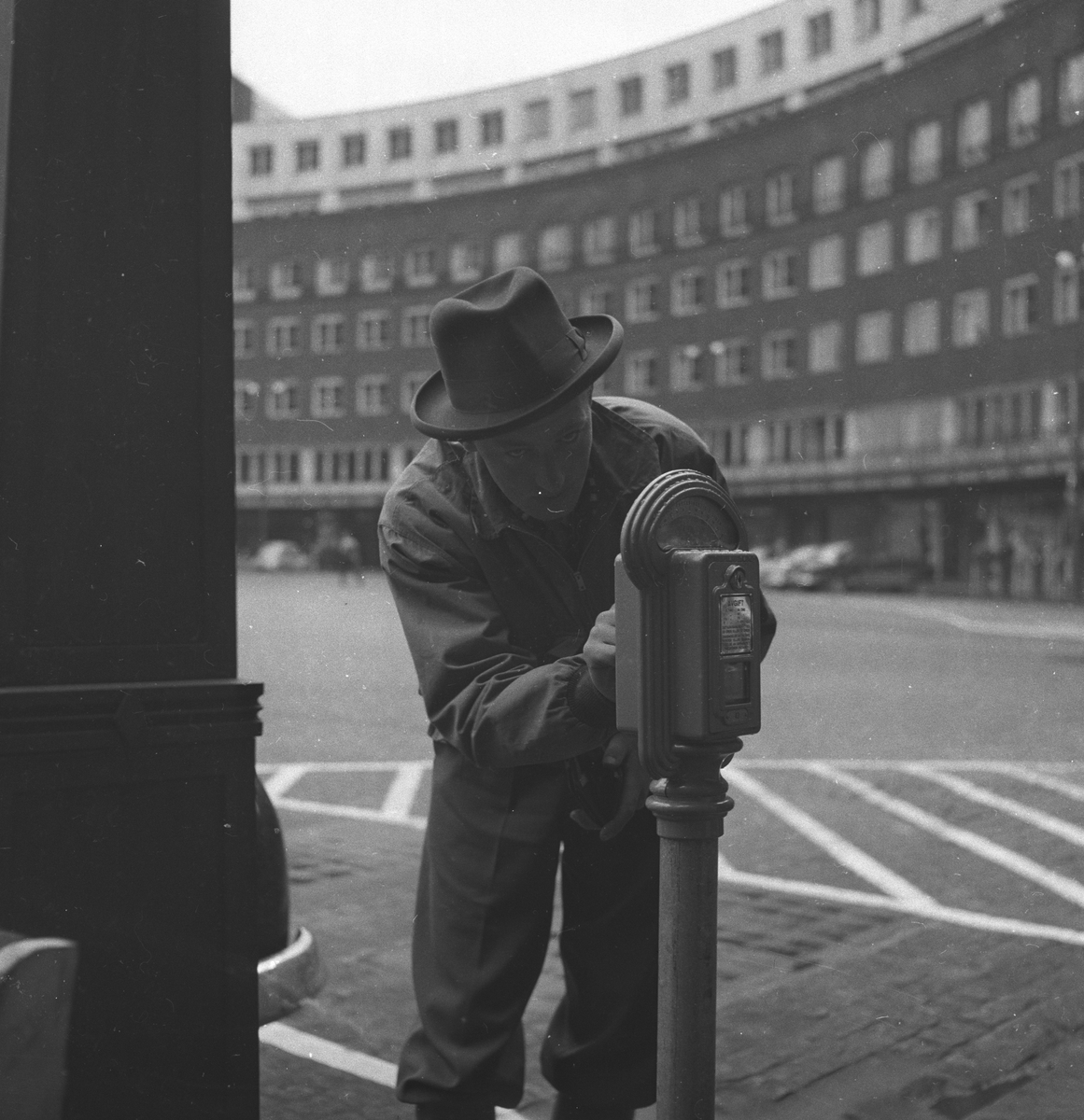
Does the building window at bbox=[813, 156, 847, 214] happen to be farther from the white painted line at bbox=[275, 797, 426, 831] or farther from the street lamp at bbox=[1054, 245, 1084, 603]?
the street lamp at bbox=[1054, 245, 1084, 603]

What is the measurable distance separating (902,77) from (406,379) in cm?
161

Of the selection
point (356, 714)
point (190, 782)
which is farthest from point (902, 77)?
point (356, 714)

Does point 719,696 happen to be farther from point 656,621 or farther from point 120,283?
point 120,283

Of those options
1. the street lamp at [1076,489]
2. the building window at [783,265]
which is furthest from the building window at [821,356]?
the building window at [783,265]

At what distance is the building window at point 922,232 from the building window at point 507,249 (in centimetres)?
280

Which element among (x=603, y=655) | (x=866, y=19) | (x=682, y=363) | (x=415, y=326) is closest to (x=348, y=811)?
(x=682, y=363)

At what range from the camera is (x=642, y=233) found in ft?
11.8

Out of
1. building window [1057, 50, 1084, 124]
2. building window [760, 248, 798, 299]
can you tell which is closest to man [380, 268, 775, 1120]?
building window [760, 248, 798, 299]

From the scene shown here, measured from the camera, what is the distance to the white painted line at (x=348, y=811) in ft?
19.4

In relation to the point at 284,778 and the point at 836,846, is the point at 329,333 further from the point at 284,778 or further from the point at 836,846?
the point at 284,778

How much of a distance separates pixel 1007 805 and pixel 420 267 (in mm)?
4433

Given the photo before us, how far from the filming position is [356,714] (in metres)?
9.42

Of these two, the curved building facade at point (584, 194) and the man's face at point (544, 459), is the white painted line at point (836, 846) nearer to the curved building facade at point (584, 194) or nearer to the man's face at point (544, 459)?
the curved building facade at point (584, 194)

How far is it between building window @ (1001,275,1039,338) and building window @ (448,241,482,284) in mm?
14567
